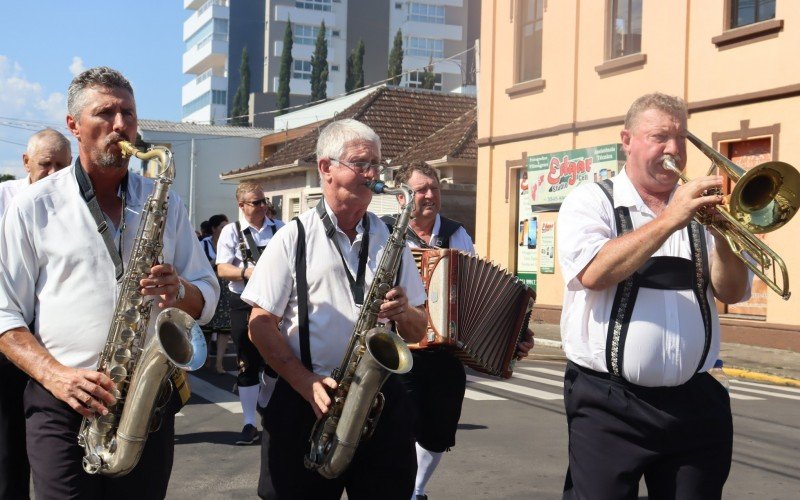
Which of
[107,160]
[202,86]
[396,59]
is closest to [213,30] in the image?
[202,86]

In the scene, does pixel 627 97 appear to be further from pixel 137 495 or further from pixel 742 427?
pixel 137 495

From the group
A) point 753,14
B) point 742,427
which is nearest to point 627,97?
point 753,14

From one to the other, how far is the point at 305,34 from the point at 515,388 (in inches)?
2874

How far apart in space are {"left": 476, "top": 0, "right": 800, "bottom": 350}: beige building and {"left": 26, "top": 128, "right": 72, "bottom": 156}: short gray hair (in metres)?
12.2

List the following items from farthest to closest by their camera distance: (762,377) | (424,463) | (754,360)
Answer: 1. (754,360)
2. (762,377)
3. (424,463)

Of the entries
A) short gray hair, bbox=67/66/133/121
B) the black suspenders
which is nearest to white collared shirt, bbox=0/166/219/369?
short gray hair, bbox=67/66/133/121

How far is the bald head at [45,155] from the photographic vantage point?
261 inches

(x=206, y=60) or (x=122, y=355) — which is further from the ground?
(x=206, y=60)

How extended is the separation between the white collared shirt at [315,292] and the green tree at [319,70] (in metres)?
73.5

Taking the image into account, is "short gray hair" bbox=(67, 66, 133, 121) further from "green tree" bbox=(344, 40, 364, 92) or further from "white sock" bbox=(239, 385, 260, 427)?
"green tree" bbox=(344, 40, 364, 92)

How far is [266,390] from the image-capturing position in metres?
4.17

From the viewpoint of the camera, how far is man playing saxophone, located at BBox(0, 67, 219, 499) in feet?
11.7

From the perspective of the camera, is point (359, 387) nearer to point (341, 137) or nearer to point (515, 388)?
point (341, 137)

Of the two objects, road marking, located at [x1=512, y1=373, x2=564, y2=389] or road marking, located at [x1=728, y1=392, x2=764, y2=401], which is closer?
road marking, located at [x1=728, y1=392, x2=764, y2=401]
